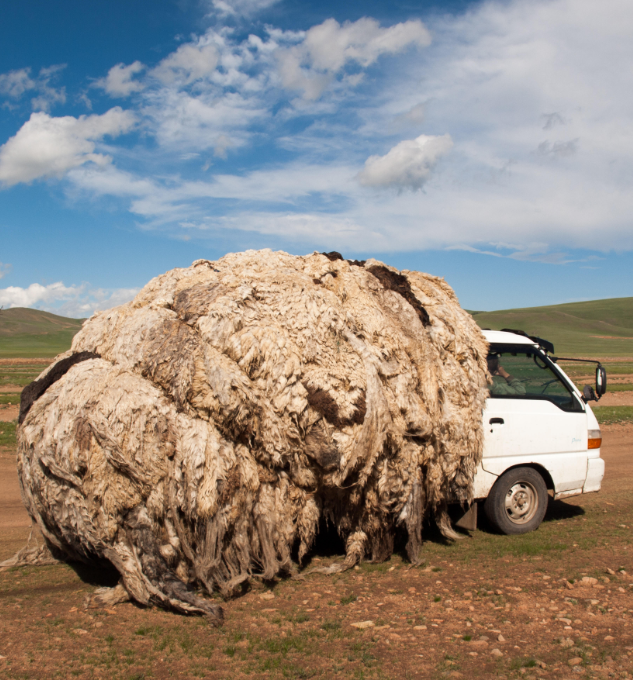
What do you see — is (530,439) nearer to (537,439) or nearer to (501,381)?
(537,439)

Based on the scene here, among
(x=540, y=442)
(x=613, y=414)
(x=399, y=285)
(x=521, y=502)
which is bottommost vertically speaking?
(x=521, y=502)

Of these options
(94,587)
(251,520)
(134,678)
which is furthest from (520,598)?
(94,587)

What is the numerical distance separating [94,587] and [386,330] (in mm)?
4118

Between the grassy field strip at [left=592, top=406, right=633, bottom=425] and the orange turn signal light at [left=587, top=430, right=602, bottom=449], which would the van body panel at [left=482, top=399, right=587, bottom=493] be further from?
the grassy field strip at [left=592, top=406, right=633, bottom=425]

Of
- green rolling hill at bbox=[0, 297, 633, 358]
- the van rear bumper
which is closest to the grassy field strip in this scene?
the van rear bumper

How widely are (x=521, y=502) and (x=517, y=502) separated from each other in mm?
68

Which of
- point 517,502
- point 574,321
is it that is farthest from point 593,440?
point 574,321

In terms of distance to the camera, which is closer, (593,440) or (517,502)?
(517,502)

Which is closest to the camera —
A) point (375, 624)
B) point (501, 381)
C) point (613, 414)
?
point (375, 624)

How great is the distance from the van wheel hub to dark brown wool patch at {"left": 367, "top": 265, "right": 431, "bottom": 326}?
2462 mm

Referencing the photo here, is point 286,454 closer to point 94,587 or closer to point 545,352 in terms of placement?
point 94,587

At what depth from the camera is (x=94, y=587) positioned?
5453 mm

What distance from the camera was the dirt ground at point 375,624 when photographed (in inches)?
156

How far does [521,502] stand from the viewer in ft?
22.8
